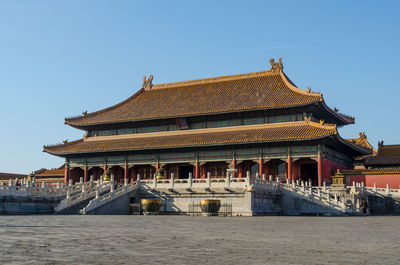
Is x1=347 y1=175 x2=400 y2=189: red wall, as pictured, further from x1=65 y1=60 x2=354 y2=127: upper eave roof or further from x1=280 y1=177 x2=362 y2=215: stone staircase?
x1=65 y1=60 x2=354 y2=127: upper eave roof

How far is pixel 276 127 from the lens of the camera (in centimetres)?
4072


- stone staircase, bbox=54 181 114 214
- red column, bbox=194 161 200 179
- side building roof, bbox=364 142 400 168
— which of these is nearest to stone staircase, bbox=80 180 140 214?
stone staircase, bbox=54 181 114 214

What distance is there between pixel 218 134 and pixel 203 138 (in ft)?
4.69

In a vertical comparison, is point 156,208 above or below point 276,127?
below

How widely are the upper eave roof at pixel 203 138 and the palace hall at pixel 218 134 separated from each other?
0.08 meters

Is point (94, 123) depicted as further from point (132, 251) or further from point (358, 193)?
point (132, 251)

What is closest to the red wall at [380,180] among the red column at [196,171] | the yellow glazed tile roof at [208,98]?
the yellow glazed tile roof at [208,98]

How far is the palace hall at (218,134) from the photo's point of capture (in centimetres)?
3900

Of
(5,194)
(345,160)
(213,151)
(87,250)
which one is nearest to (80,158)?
(213,151)

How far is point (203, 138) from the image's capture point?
41844 mm

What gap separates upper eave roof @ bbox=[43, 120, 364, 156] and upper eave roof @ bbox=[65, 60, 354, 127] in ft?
6.09

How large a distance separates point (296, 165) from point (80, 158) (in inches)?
837

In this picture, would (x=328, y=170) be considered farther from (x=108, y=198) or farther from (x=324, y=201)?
(x=108, y=198)

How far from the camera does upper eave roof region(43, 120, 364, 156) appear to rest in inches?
1484
